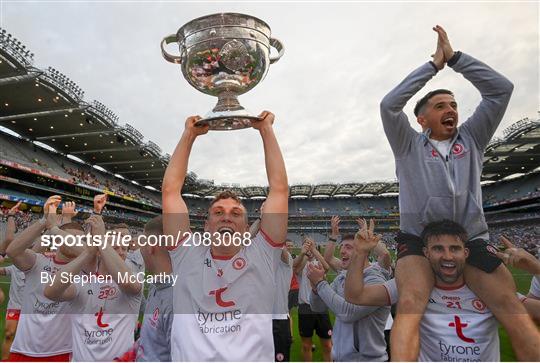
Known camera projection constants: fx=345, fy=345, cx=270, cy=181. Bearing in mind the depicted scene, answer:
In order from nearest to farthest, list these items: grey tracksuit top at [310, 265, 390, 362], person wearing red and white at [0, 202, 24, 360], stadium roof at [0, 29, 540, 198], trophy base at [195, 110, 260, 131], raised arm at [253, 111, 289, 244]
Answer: raised arm at [253, 111, 289, 244] < trophy base at [195, 110, 260, 131] < grey tracksuit top at [310, 265, 390, 362] < person wearing red and white at [0, 202, 24, 360] < stadium roof at [0, 29, 540, 198]

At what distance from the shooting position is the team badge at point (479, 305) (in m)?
1.90

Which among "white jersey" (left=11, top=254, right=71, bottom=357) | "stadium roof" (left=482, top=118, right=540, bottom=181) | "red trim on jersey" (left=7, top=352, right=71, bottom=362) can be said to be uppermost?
"stadium roof" (left=482, top=118, right=540, bottom=181)

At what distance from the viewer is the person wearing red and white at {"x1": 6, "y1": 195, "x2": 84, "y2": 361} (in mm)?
3051

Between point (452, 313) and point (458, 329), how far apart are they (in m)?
0.09

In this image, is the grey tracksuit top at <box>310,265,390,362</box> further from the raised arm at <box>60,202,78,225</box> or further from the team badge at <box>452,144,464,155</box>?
the raised arm at <box>60,202,78,225</box>

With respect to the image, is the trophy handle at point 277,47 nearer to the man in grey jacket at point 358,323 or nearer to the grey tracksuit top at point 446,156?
the grey tracksuit top at point 446,156

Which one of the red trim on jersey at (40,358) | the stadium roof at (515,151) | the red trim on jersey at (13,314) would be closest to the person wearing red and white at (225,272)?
the red trim on jersey at (40,358)

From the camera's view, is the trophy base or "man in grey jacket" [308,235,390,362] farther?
"man in grey jacket" [308,235,390,362]

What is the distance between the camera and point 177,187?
2.04 meters

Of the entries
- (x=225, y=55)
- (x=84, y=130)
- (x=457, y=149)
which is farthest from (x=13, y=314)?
(x=84, y=130)

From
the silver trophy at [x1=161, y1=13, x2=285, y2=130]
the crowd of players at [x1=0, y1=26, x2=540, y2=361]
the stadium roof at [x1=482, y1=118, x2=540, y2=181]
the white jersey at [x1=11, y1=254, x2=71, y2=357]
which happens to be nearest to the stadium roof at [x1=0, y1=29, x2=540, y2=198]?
the stadium roof at [x1=482, y1=118, x2=540, y2=181]

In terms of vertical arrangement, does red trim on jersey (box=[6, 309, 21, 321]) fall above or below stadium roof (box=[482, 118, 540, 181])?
below

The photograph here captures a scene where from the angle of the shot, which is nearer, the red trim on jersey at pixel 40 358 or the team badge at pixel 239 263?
the team badge at pixel 239 263

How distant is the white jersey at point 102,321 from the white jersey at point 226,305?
1260mm
